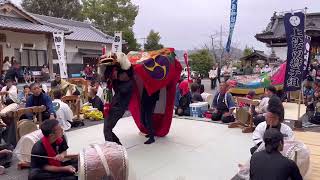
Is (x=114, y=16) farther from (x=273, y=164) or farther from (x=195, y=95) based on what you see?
(x=273, y=164)

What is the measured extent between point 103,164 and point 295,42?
5.55 m

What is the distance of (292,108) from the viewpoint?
11.0 meters

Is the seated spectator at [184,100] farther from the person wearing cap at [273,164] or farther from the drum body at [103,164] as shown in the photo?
the person wearing cap at [273,164]

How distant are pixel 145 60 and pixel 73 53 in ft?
55.6

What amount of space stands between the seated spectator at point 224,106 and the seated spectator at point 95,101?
3.11m

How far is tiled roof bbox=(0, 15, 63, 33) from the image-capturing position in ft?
50.5

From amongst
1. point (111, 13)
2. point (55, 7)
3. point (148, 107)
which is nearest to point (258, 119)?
point (148, 107)

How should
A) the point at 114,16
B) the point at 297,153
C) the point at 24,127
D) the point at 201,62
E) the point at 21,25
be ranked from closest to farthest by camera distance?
the point at 297,153 → the point at 24,127 → the point at 21,25 → the point at 114,16 → the point at 201,62

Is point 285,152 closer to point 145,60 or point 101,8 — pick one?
point 145,60

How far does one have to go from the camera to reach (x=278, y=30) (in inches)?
807

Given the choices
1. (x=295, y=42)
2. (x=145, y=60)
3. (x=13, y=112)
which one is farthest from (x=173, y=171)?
(x=295, y=42)

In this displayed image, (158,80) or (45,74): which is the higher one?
(158,80)

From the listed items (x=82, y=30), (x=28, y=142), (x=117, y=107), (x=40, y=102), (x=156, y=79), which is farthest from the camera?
(x=82, y=30)

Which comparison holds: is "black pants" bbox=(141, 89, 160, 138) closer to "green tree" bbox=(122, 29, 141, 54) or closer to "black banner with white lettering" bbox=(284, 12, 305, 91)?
"black banner with white lettering" bbox=(284, 12, 305, 91)
